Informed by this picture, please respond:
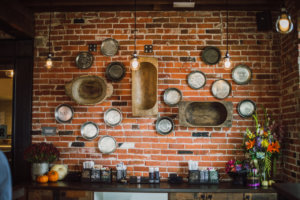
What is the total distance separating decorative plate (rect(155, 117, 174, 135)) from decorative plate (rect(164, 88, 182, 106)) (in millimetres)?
217

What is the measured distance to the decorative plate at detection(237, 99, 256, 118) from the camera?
357 centimetres

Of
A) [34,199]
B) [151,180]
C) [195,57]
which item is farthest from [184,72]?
[34,199]

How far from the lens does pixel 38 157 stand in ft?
11.1

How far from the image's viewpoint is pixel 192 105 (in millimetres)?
3674

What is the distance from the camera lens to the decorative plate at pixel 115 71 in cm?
366

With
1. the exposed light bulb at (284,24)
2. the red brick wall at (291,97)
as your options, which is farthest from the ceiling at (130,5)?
the exposed light bulb at (284,24)

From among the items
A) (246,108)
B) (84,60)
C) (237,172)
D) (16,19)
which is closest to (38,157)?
(84,60)

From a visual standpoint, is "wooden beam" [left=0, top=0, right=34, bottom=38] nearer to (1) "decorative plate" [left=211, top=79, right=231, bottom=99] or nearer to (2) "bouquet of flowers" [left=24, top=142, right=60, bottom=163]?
(2) "bouquet of flowers" [left=24, top=142, right=60, bottom=163]

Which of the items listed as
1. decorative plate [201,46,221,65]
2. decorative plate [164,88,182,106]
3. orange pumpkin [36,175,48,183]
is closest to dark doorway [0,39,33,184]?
orange pumpkin [36,175,48,183]

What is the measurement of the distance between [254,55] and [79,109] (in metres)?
2.49

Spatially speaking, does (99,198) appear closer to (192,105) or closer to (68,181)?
(68,181)

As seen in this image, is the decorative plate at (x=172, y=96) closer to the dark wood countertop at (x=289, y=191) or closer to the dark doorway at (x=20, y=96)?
the dark wood countertop at (x=289, y=191)

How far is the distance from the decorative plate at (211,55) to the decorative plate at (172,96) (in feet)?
1.88

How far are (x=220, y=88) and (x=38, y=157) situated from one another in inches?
98.8
